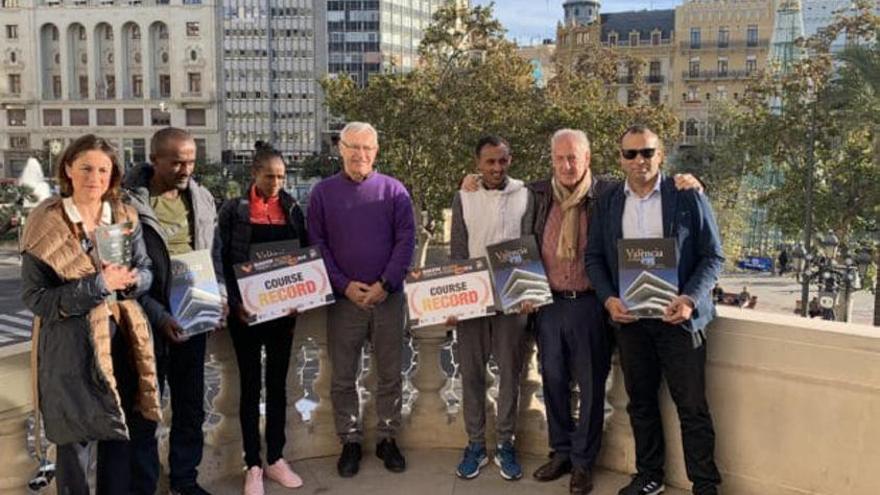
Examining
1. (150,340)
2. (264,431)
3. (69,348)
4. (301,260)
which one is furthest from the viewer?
(264,431)

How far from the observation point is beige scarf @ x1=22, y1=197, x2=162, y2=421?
318 centimetres

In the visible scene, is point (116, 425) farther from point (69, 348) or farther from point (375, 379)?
point (375, 379)

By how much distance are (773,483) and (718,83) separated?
87612 millimetres

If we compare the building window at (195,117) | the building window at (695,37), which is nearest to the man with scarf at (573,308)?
the building window at (695,37)

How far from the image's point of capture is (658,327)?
12.8 ft

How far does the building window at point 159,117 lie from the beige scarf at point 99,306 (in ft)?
313

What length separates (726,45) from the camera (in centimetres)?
8412

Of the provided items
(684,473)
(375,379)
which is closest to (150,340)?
(375,379)

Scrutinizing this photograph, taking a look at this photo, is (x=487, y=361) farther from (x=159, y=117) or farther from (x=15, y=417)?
(x=159, y=117)

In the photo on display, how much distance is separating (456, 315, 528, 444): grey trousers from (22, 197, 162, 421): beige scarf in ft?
5.50

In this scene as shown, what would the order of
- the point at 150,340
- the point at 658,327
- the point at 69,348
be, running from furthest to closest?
the point at 658,327 < the point at 150,340 < the point at 69,348

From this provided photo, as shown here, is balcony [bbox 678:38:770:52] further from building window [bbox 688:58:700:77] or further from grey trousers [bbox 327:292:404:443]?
grey trousers [bbox 327:292:404:443]

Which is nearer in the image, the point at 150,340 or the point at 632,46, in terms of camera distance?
the point at 150,340

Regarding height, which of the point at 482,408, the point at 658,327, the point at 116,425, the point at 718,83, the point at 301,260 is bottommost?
the point at 482,408
